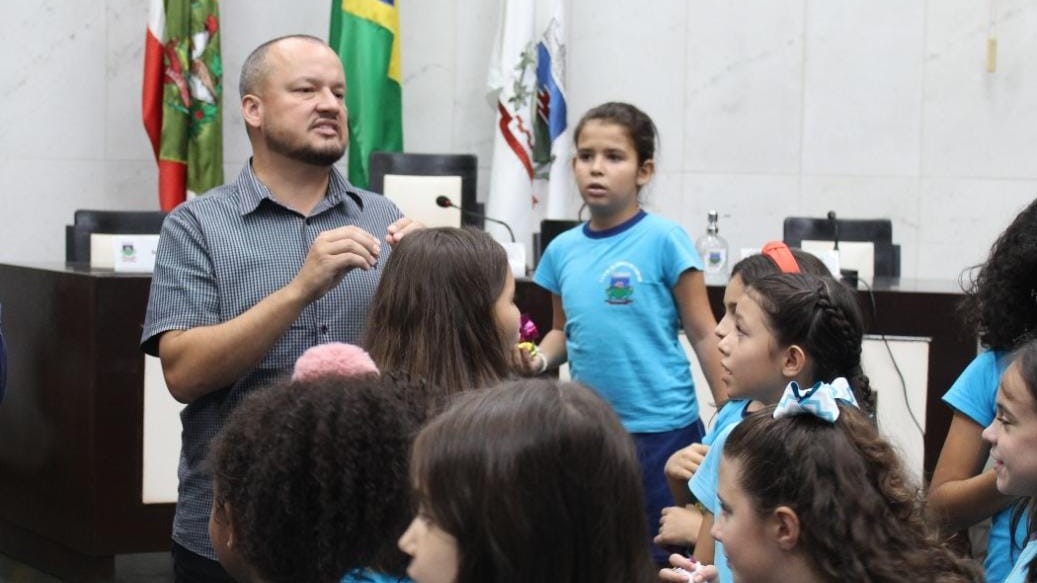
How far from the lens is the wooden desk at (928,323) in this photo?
15.3 ft

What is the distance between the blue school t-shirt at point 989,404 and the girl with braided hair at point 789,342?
17cm

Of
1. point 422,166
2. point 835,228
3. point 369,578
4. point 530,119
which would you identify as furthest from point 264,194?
point 530,119

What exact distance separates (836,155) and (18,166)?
14.3ft

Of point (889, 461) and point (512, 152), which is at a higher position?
point (512, 152)

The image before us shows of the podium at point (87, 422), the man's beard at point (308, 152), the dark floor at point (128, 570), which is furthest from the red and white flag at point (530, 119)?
the man's beard at point (308, 152)

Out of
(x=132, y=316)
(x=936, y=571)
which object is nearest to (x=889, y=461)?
(x=936, y=571)

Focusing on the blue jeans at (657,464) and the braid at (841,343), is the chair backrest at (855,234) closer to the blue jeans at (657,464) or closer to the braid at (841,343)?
the blue jeans at (657,464)

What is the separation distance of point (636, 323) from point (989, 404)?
1.26 m

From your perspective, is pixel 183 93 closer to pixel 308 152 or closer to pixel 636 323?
pixel 636 323

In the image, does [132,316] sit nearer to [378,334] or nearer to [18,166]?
[378,334]

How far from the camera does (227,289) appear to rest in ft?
8.50

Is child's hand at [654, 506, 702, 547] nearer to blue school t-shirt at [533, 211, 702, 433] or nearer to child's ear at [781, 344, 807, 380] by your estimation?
child's ear at [781, 344, 807, 380]

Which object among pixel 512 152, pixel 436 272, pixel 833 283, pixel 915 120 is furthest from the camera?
pixel 915 120

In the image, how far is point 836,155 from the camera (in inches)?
318
